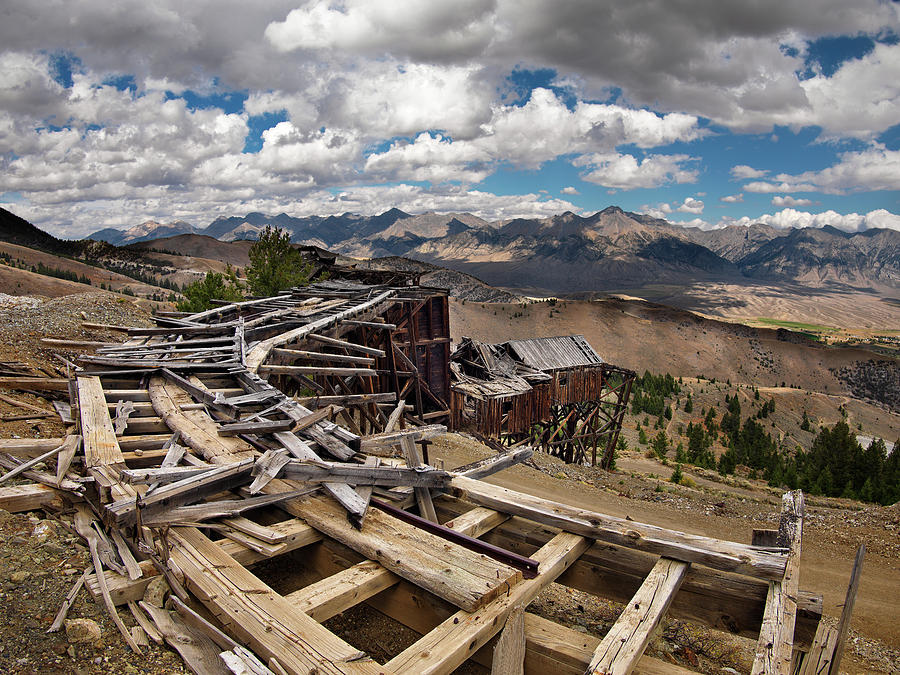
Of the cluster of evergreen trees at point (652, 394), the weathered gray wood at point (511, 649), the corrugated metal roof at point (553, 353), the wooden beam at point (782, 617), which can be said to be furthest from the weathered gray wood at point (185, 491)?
the cluster of evergreen trees at point (652, 394)

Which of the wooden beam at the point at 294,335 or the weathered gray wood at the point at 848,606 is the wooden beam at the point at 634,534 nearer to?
the weathered gray wood at the point at 848,606

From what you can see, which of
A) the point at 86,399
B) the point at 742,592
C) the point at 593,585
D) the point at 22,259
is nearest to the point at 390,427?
the point at 86,399

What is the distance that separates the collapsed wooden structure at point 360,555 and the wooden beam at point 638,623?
0.01 metres

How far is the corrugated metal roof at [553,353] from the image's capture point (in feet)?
105

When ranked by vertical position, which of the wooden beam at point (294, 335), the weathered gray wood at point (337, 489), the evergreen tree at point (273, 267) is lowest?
the weathered gray wood at point (337, 489)

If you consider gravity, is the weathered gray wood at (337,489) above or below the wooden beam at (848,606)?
above

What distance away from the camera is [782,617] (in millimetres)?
3373

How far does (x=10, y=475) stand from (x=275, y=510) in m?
2.63

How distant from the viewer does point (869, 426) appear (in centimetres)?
7650

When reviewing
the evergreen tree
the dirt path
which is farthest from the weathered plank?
the evergreen tree

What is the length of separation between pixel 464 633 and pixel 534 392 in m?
27.5

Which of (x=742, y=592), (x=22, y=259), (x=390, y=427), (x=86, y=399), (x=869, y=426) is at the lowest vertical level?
(x=869, y=426)

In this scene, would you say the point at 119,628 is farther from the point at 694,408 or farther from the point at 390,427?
the point at 694,408

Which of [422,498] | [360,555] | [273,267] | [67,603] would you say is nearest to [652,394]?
[273,267]
